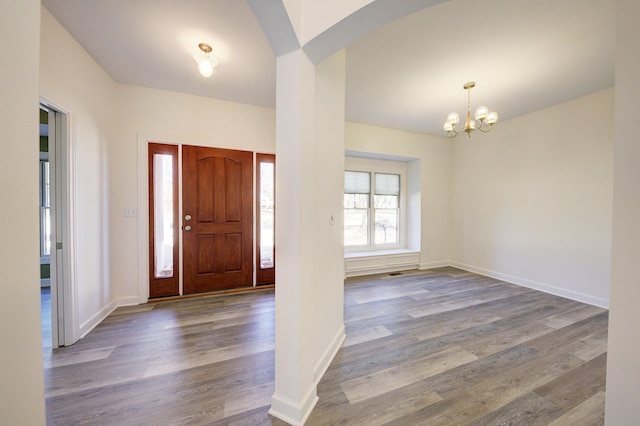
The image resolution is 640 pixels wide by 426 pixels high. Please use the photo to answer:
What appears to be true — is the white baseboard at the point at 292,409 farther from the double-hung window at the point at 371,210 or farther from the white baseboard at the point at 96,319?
the double-hung window at the point at 371,210

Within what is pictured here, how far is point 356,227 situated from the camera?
486 cm

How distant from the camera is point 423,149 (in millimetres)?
4844

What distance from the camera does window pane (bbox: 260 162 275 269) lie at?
12.0 feet

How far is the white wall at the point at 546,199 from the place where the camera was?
3.09 metres

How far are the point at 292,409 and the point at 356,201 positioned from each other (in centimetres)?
384

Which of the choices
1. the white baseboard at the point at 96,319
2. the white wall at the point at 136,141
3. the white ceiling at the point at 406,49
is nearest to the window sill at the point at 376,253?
the white ceiling at the point at 406,49

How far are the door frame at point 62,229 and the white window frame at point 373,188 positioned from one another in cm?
385

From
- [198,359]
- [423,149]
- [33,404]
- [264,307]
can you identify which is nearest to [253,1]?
[33,404]

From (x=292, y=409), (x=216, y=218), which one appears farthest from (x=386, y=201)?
(x=292, y=409)

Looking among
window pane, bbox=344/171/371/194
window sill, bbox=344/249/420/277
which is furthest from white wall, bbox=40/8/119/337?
window pane, bbox=344/171/371/194

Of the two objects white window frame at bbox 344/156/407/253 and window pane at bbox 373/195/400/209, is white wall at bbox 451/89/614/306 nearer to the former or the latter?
white window frame at bbox 344/156/407/253

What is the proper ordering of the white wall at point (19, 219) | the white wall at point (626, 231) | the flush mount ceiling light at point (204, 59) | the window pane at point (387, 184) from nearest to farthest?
the white wall at point (19, 219) < the white wall at point (626, 231) < the flush mount ceiling light at point (204, 59) < the window pane at point (387, 184)

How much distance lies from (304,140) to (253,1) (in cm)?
72

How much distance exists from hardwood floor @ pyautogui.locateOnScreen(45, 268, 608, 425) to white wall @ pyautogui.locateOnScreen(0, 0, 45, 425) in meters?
1.34
